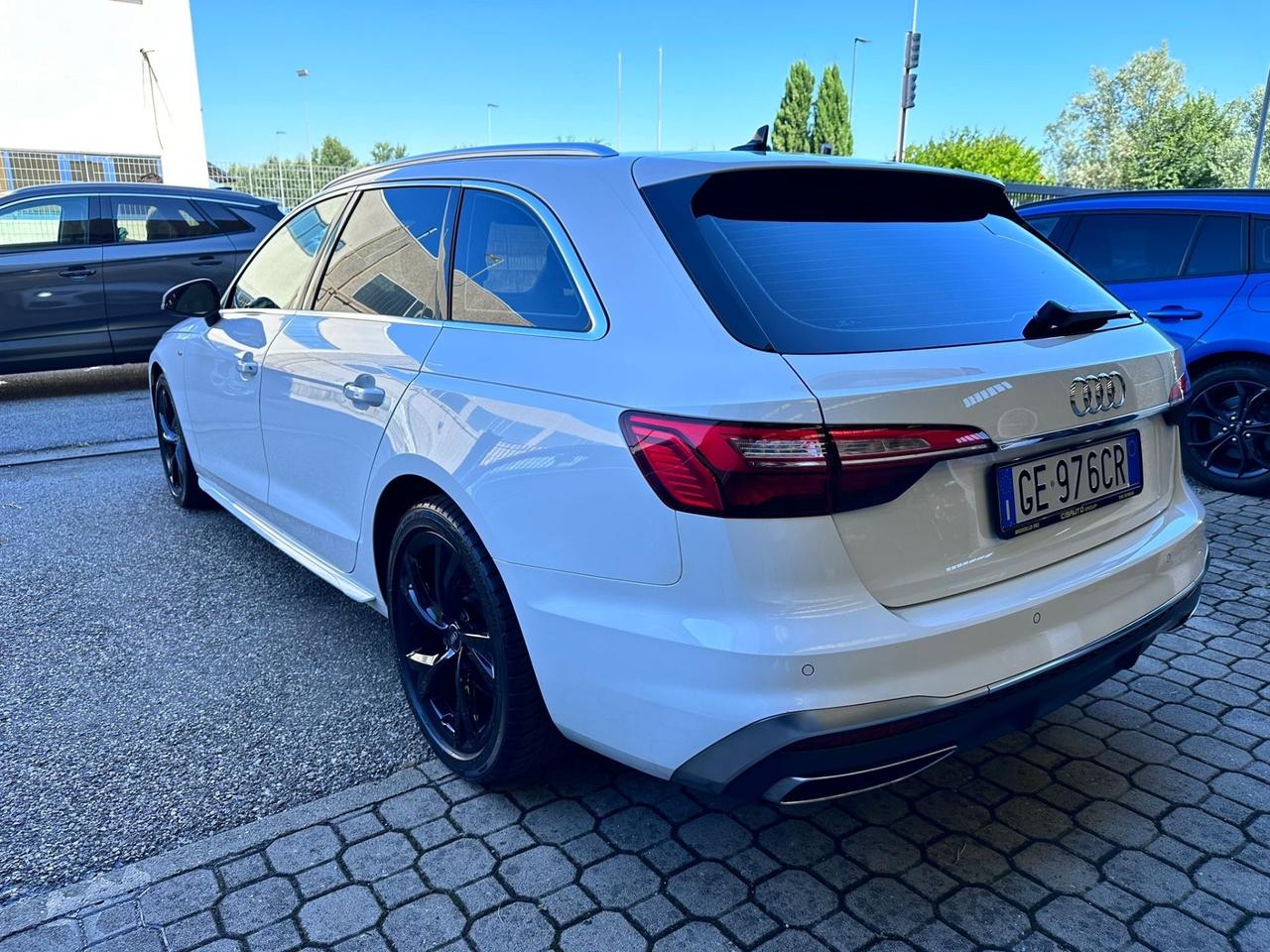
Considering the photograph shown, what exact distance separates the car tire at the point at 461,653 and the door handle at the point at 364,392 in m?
0.36

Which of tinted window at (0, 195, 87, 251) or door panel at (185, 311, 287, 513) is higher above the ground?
tinted window at (0, 195, 87, 251)

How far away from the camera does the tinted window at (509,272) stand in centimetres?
234

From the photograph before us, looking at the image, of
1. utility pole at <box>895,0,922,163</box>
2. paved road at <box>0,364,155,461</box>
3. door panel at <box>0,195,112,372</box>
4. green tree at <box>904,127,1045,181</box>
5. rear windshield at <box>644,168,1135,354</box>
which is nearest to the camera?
rear windshield at <box>644,168,1135,354</box>

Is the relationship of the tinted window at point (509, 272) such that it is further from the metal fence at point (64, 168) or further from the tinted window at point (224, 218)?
the metal fence at point (64, 168)

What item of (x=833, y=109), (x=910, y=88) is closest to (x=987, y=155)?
(x=833, y=109)

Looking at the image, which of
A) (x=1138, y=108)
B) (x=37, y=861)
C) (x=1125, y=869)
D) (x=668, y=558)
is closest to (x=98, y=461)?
(x=37, y=861)

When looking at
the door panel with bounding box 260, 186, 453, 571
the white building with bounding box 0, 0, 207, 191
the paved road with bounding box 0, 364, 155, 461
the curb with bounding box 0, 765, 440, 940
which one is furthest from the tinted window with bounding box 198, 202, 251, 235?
the white building with bounding box 0, 0, 207, 191

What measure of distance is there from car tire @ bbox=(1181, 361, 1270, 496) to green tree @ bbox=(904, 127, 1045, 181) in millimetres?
49526

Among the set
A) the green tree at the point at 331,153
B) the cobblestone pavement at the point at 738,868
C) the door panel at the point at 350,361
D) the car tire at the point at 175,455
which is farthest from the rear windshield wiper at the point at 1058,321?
the green tree at the point at 331,153

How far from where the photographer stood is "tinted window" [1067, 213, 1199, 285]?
5.77m

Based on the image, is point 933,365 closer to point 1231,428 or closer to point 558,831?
point 558,831

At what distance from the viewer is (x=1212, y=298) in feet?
18.3

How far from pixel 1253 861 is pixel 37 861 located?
295cm

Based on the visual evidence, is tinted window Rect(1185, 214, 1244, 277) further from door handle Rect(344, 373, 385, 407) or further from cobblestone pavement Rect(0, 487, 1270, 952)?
door handle Rect(344, 373, 385, 407)
